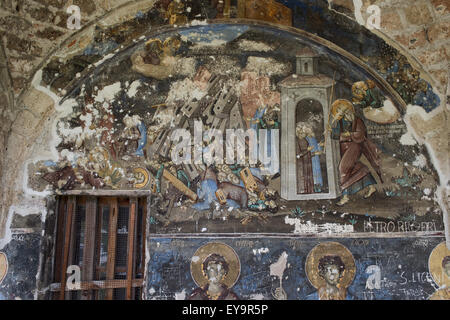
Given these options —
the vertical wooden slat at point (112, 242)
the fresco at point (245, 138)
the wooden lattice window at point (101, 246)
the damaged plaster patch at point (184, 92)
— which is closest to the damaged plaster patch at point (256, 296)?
the fresco at point (245, 138)

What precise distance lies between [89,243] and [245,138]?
2241mm

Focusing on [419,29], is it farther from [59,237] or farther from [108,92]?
[59,237]

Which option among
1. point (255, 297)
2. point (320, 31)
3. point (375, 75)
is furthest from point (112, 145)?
point (375, 75)

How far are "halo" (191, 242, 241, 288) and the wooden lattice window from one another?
680 millimetres

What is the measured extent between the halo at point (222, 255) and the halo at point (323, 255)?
807 millimetres

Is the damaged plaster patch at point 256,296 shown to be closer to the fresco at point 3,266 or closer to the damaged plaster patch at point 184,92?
the damaged plaster patch at point 184,92

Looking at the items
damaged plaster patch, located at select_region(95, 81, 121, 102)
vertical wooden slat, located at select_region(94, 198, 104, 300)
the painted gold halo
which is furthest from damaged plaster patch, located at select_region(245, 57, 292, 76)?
vertical wooden slat, located at select_region(94, 198, 104, 300)

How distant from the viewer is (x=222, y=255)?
18.6 feet

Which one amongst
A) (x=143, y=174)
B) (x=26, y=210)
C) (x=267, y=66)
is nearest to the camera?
(x=26, y=210)

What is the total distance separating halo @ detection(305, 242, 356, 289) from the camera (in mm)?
5520

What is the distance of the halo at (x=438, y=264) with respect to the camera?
541 cm

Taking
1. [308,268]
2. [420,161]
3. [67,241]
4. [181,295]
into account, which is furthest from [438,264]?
[67,241]

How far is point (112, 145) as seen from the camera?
5.98 metres

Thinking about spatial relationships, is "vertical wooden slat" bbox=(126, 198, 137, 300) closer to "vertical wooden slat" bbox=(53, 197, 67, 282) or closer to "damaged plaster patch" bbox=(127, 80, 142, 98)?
"vertical wooden slat" bbox=(53, 197, 67, 282)
